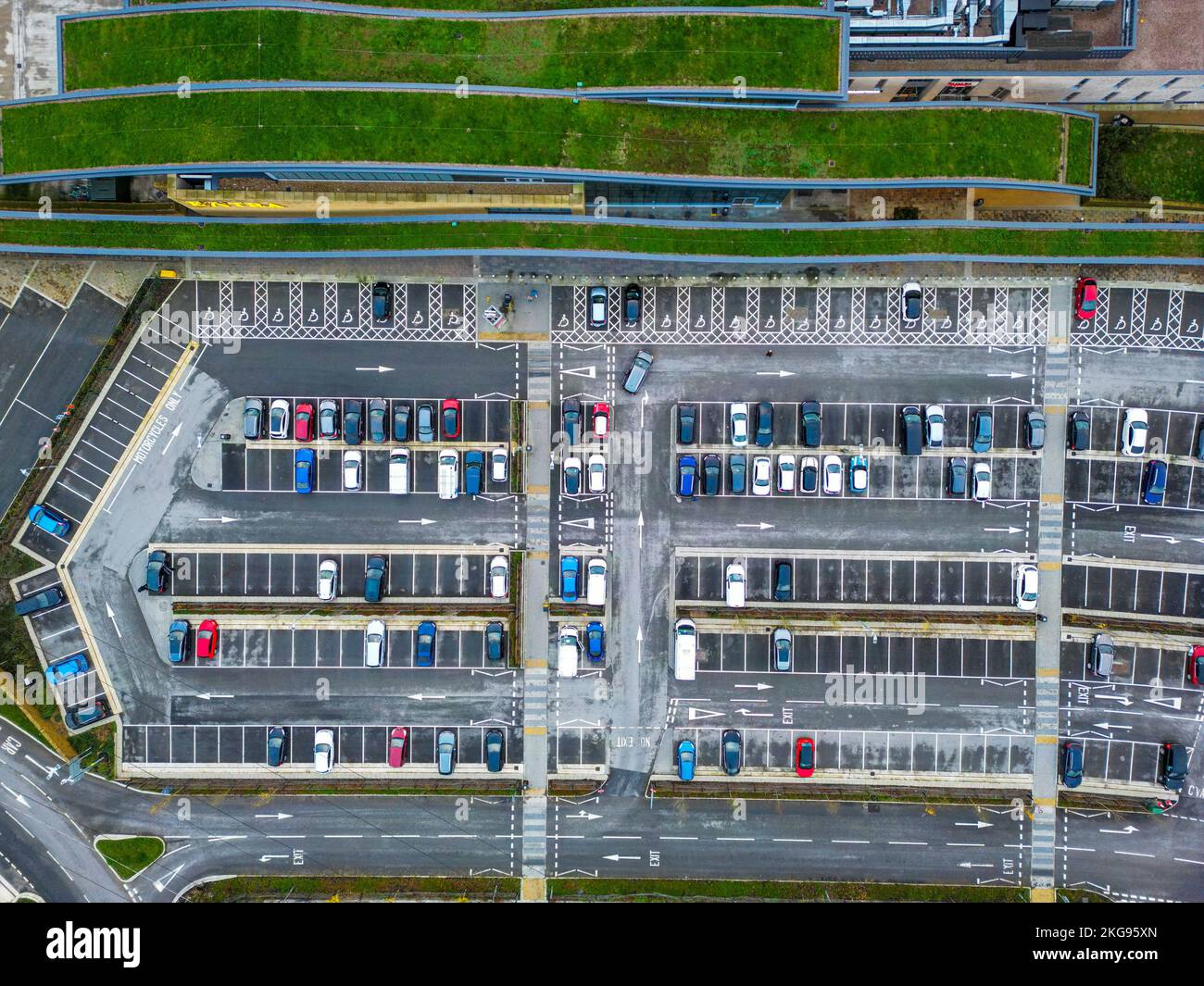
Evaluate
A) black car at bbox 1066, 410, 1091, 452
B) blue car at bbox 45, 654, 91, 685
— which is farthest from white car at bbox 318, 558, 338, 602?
black car at bbox 1066, 410, 1091, 452

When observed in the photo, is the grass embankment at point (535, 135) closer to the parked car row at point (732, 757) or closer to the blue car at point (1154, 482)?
the blue car at point (1154, 482)

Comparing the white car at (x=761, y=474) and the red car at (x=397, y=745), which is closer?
the white car at (x=761, y=474)

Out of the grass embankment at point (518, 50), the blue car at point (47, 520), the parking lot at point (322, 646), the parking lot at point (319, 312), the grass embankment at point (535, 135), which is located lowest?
the parking lot at point (322, 646)

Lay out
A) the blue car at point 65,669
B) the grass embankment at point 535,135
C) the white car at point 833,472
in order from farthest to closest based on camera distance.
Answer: the blue car at point 65,669 < the white car at point 833,472 < the grass embankment at point 535,135

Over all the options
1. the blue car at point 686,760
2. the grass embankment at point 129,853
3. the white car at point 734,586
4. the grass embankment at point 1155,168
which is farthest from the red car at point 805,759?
the grass embankment at point 129,853

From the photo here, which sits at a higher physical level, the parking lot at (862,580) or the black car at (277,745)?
the parking lot at (862,580)

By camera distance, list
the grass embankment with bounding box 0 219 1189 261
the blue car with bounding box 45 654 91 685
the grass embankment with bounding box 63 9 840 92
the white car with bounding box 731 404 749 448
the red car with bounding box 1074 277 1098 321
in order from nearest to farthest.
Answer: the grass embankment with bounding box 63 9 840 92 → the grass embankment with bounding box 0 219 1189 261 → the red car with bounding box 1074 277 1098 321 → the white car with bounding box 731 404 749 448 → the blue car with bounding box 45 654 91 685

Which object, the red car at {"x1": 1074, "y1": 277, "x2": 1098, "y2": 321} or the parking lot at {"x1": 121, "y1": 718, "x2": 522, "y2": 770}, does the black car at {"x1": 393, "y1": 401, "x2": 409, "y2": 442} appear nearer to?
the parking lot at {"x1": 121, "y1": 718, "x2": 522, "y2": 770}

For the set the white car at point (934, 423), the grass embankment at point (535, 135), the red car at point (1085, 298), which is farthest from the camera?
the white car at point (934, 423)
